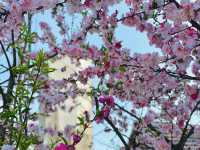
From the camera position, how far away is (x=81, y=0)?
21.7ft

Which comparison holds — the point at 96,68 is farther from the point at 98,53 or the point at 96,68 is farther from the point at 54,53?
the point at 54,53

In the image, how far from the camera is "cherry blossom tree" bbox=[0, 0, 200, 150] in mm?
5035

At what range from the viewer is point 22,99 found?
4.82 m

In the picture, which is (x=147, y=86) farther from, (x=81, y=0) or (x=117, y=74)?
(x=81, y=0)

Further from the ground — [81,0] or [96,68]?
[81,0]

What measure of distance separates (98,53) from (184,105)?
2155 millimetres

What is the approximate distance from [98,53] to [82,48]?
0.48m

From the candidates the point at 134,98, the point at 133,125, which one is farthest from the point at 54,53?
the point at 133,125

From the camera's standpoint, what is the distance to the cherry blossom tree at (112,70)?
5.04m

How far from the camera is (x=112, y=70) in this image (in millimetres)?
9023

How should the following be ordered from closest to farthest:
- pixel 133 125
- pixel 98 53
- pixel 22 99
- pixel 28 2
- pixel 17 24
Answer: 1. pixel 22 99
2. pixel 28 2
3. pixel 17 24
4. pixel 98 53
5. pixel 133 125

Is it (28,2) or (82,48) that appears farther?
(82,48)

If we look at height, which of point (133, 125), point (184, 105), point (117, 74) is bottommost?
point (133, 125)

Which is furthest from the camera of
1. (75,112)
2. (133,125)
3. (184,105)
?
(75,112)
